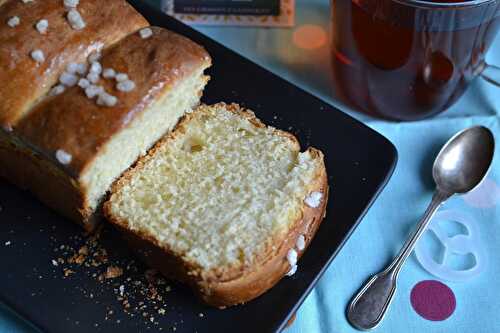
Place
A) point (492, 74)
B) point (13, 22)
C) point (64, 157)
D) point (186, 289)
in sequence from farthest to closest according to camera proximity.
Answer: point (492, 74), point (13, 22), point (186, 289), point (64, 157)

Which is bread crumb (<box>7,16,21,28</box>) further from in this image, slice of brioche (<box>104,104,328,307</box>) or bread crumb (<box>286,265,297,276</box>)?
bread crumb (<box>286,265,297,276</box>)

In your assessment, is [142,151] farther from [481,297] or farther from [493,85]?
[493,85]

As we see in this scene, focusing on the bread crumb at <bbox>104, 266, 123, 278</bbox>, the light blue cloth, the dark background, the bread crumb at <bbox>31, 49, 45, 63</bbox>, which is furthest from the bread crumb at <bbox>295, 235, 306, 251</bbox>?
the dark background

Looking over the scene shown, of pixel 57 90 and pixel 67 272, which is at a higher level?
pixel 57 90

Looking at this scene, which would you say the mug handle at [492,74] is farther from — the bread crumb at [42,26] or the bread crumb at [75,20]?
the bread crumb at [42,26]

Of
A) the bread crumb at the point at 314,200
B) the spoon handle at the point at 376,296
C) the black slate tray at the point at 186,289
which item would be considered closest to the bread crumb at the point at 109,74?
the black slate tray at the point at 186,289

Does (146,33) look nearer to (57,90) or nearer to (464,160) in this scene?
(57,90)

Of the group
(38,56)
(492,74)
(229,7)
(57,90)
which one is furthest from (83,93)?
(492,74)
